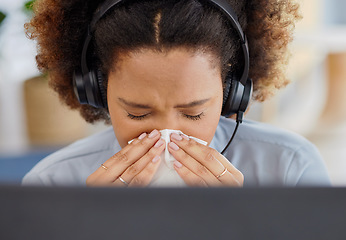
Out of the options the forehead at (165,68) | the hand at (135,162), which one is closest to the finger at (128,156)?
the hand at (135,162)

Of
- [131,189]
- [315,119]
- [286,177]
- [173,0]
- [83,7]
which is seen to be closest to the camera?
[131,189]

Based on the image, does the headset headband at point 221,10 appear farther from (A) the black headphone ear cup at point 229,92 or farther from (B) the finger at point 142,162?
(B) the finger at point 142,162

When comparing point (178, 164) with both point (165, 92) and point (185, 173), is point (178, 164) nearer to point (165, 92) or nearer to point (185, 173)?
point (185, 173)

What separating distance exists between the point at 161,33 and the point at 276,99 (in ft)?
7.52

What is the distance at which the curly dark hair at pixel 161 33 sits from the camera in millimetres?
764

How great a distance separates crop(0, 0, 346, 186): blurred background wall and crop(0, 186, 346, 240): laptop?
250 cm

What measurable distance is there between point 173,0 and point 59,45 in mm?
348

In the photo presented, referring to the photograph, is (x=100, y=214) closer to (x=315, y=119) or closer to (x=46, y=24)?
(x=46, y=24)

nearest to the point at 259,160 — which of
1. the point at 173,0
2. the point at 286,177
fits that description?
the point at 286,177

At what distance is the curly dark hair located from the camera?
2.51ft

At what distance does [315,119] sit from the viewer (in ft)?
10.2

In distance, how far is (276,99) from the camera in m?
2.93

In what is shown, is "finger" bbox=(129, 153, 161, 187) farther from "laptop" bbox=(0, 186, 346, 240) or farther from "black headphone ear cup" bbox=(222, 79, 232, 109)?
"laptop" bbox=(0, 186, 346, 240)

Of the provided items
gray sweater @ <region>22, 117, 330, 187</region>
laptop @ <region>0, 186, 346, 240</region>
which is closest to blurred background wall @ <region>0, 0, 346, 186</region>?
gray sweater @ <region>22, 117, 330, 187</region>
